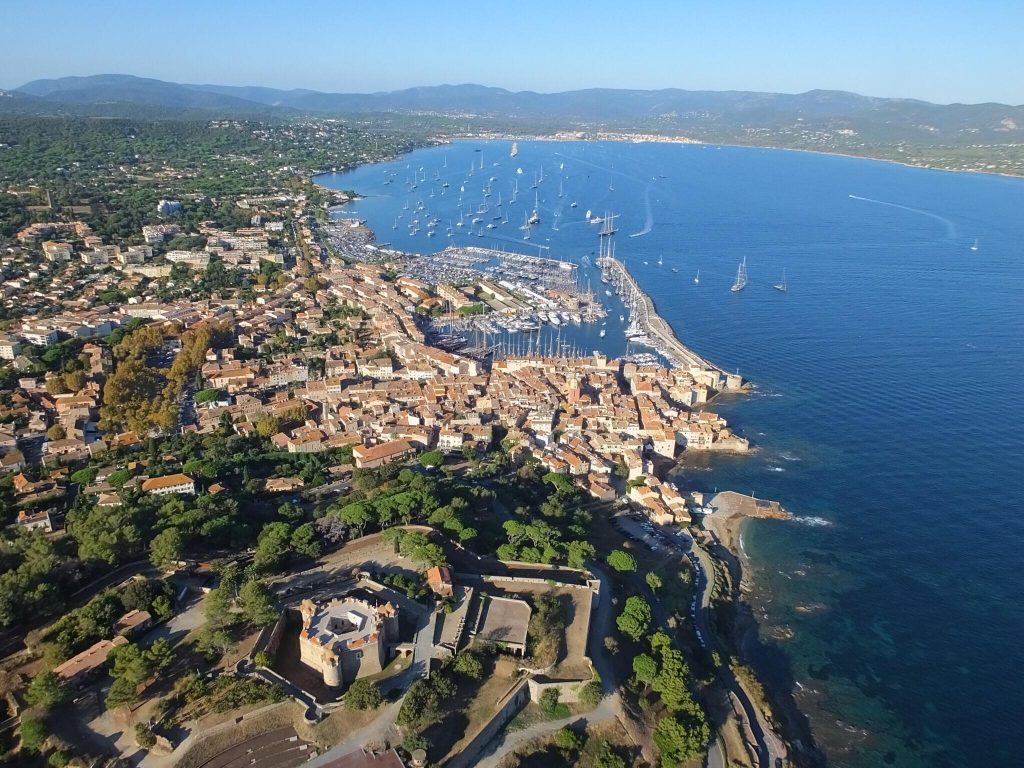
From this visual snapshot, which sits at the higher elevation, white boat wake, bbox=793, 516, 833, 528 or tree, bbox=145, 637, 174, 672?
tree, bbox=145, 637, 174, 672

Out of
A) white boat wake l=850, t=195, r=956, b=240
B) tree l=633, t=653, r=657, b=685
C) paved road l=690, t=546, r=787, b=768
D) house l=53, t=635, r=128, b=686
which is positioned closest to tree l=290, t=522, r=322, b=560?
house l=53, t=635, r=128, b=686

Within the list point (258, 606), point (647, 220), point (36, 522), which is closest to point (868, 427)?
point (258, 606)

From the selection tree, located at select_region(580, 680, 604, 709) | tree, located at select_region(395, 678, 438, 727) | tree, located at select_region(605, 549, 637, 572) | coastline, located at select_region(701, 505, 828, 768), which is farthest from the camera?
tree, located at select_region(605, 549, 637, 572)

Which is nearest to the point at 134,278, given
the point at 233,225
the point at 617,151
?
the point at 233,225

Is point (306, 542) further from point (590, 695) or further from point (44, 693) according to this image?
point (590, 695)

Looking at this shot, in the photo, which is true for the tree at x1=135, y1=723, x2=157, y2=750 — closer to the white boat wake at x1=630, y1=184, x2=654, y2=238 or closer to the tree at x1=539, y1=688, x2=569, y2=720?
the tree at x1=539, y1=688, x2=569, y2=720
